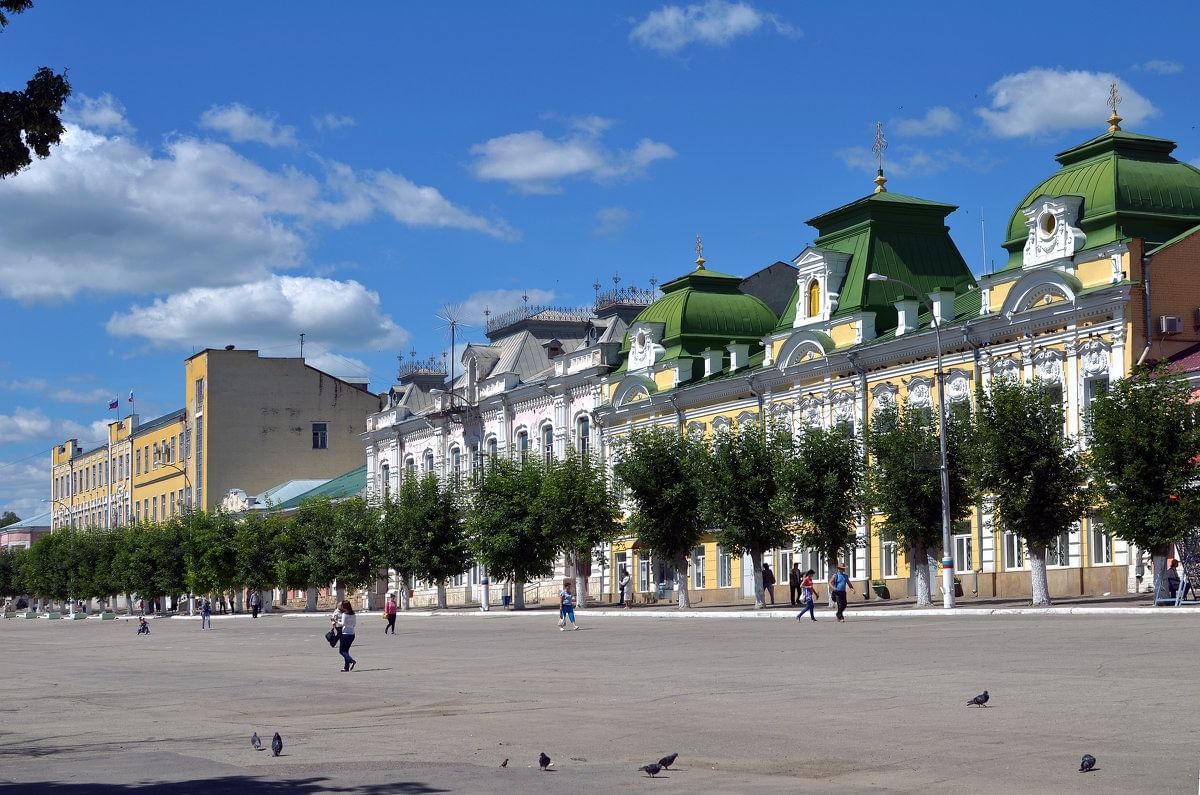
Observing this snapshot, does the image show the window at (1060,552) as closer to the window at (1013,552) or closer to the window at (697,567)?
the window at (1013,552)

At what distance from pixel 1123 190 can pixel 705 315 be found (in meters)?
25.9

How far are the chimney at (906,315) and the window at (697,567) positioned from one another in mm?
15365

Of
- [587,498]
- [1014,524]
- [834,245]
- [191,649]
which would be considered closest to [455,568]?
[587,498]

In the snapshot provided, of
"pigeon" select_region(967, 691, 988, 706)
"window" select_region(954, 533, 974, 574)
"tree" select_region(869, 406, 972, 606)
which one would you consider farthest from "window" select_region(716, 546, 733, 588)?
"pigeon" select_region(967, 691, 988, 706)

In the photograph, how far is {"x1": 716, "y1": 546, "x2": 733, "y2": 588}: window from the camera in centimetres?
6606

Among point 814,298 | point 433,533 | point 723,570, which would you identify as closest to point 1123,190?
point 814,298

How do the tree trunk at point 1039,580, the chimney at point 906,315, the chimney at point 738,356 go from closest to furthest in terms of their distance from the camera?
the tree trunk at point 1039,580
the chimney at point 906,315
the chimney at point 738,356

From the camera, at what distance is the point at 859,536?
185 feet

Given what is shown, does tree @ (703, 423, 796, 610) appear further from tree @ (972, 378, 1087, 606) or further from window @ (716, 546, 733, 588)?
tree @ (972, 378, 1087, 606)

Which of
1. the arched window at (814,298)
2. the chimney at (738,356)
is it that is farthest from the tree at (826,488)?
the chimney at (738,356)

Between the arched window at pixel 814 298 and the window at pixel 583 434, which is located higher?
the arched window at pixel 814 298

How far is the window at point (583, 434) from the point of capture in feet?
251

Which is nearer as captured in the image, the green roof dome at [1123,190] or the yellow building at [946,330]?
the yellow building at [946,330]

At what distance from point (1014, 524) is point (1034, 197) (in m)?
12.5
